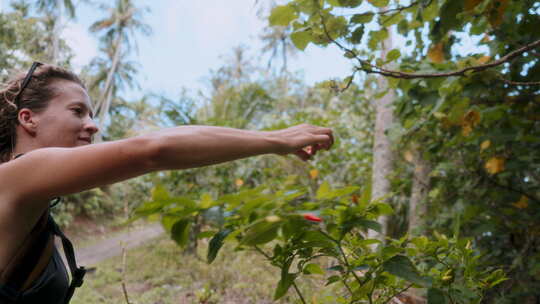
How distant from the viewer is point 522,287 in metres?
1.71

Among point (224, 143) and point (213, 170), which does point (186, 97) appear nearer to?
point (213, 170)

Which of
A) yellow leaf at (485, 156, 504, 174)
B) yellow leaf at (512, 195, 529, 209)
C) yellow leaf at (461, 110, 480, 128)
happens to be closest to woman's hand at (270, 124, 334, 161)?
yellow leaf at (461, 110, 480, 128)

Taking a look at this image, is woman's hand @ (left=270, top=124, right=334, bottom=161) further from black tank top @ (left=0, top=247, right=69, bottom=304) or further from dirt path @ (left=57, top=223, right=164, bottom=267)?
dirt path @ (left=57, top=223, right=164, bottom=267)

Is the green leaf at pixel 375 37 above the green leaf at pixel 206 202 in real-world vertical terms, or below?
above

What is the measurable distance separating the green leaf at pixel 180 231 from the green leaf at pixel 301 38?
2.52ft

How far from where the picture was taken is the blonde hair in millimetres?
1004

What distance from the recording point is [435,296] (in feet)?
2.22

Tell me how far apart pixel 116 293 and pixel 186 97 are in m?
3.35

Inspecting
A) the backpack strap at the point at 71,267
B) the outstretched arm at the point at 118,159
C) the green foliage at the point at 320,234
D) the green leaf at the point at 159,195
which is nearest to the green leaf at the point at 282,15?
the outstretched arm at the point at 118,159

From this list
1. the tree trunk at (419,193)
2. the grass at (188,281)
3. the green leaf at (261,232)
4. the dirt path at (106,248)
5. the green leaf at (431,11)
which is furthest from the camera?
the dirt path at (106,248)

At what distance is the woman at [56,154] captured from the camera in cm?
57

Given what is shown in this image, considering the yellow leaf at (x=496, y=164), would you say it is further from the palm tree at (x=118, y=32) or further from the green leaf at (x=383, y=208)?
the palm tree at (x=118, y=32)

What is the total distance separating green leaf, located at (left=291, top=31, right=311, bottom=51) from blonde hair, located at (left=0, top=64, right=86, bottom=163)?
2.28 ft

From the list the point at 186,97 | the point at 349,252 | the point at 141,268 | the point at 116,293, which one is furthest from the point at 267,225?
the point at 186,97
